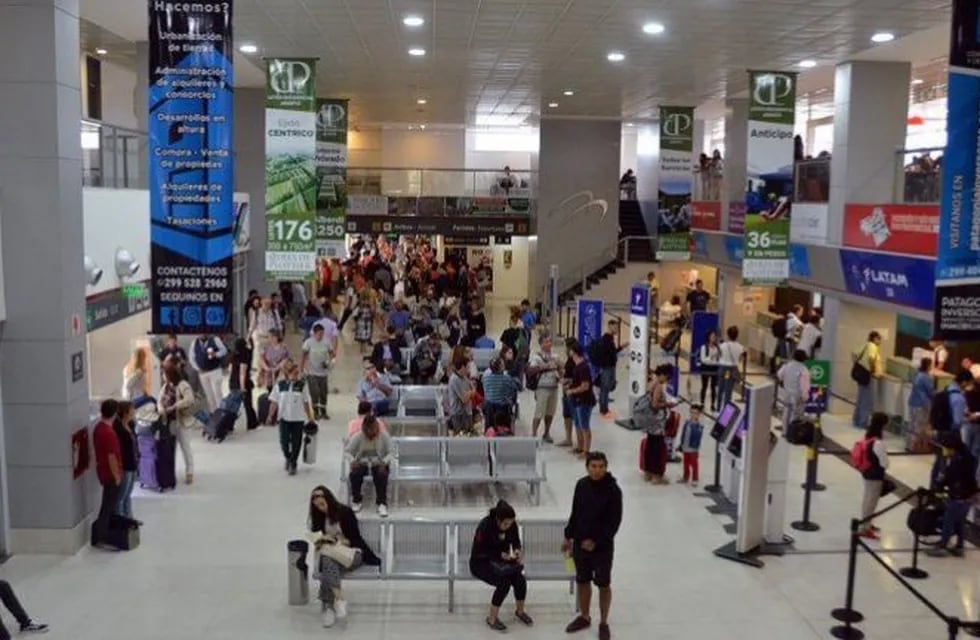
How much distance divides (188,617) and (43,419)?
2778 millimetres

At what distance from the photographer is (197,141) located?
33.1 feet

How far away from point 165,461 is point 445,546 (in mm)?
4529

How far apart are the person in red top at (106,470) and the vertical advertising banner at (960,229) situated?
799cm

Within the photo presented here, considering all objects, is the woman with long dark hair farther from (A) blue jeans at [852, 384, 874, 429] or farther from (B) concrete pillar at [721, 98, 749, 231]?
(B) concrete pillar at [721, 98, 749, 231]

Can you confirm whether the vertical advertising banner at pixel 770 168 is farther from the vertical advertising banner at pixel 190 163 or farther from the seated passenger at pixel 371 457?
the vertical advertising banner at pixel 190 163

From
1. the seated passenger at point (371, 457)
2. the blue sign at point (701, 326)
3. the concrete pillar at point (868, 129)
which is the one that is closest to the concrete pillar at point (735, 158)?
the concrete pillar at point (868, 129)

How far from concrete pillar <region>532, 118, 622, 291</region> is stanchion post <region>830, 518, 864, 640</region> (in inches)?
840

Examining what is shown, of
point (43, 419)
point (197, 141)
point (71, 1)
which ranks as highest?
point (71, 1)

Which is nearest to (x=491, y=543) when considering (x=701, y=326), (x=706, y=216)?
(x=701, y=326)

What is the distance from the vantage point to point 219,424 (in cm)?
1460

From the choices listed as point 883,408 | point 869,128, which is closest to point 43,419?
point 883,408

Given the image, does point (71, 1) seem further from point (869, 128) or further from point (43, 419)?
point (869, 128)

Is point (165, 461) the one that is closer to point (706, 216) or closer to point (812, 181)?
point (812, 181)

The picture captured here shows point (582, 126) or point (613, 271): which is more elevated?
point (582, 126)
